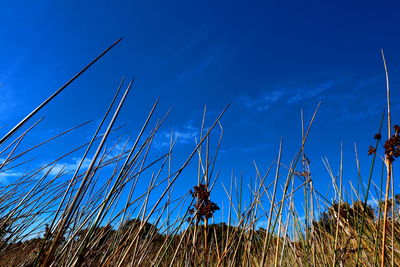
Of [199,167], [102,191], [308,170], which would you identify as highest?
[308,170]

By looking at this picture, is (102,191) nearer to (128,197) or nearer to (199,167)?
(128,197)

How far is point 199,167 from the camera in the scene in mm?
1646

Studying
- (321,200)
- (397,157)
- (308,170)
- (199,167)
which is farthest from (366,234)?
(397,157)

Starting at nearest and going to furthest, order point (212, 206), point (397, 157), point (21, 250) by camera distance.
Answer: point (397, 157) → point (212, 206) → point (21, 250)

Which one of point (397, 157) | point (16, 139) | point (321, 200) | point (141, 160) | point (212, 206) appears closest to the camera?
point (397, 157)

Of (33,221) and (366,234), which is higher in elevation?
(366,234)

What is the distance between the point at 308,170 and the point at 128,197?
3.68 feet

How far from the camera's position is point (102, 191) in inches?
74.0

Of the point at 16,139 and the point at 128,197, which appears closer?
the point at 128,197

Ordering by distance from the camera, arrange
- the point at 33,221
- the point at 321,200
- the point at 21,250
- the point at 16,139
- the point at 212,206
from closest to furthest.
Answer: the point at 212,206 < the point at 16,139 < the point at 321,200 < the point at 33,221 < the point at 21,250

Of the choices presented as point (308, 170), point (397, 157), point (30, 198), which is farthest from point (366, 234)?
point (30, 198)

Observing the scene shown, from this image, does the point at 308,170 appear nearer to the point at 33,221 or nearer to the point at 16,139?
the point at 16,139

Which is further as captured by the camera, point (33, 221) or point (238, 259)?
point (33, 221)

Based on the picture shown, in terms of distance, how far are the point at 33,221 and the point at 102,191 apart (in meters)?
1.03
